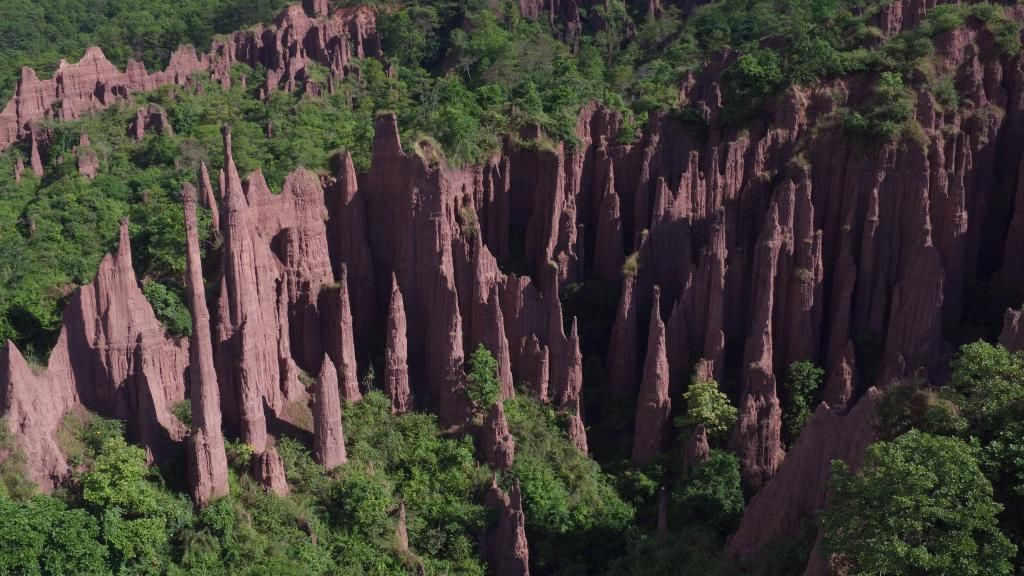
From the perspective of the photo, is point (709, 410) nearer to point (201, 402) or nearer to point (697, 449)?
point (697, 449)

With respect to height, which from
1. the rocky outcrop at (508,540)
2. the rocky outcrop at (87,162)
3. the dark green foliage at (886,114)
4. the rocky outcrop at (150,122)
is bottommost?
the rocky outcrop at (508,540)

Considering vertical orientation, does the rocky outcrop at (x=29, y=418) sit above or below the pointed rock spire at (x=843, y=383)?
below

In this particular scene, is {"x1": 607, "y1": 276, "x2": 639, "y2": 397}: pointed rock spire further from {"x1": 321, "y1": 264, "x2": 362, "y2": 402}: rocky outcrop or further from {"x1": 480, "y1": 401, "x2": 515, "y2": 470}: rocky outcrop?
{"x1": 321, "y1": 264, "x2": 362, "y2": 402}: rocky outcrop

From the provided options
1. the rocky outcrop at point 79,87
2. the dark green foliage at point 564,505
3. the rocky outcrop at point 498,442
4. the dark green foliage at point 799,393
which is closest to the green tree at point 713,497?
the dark green foliage at point 564,505

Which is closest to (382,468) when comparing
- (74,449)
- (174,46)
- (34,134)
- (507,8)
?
(74,449)

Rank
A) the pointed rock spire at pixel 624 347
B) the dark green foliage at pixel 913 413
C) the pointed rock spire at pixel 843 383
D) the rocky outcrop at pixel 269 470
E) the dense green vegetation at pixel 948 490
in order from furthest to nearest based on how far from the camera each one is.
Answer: the pointed rock spire at pixel 624 347
the pointed rock spire at pixel 843 383
the rocky outcrop at pixel 269 470
the dark green foliage at pixel 913 413
the dense green vegetation at pixel 948 490

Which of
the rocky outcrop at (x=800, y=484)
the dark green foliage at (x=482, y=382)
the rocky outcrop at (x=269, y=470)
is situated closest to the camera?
the rocky outcrop at (x=800, y=484)

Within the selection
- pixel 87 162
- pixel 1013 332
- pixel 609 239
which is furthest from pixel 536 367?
pixel 87 162

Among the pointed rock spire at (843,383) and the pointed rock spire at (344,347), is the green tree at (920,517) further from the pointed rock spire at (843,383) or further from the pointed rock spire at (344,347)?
the pointed rock spire at (344,347)
